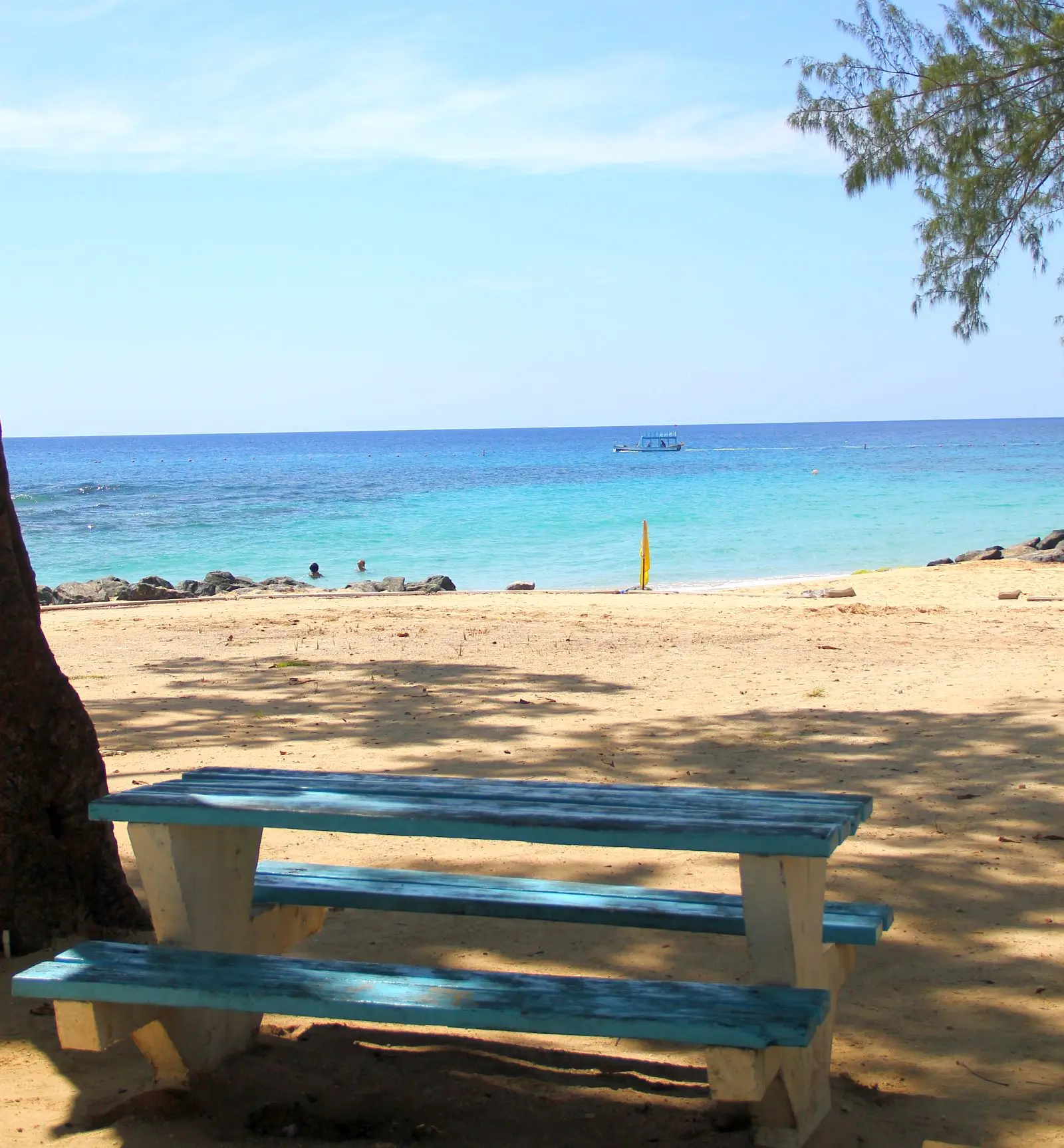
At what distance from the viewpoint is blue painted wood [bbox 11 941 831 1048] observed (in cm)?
215

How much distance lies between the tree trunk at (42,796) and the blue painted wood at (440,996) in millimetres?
936

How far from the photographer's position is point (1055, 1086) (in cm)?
268

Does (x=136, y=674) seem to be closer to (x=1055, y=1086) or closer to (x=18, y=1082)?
(x=18, y=1082)

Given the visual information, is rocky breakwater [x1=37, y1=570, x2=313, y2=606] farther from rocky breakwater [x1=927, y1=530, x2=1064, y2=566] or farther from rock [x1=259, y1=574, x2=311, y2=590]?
rocky breakwater [x1=927, y1=530, x2=1064, y2=566]

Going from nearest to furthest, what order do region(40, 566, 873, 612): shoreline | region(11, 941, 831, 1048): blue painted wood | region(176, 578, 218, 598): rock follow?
1. region(11, 941, 831, 1048): blue painted wood
2. region(40, 566, 873, 612): shoreline
3. region(176, 578, 218, 598): rock

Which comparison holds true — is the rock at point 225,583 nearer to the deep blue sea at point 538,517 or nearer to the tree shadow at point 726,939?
the deep blue sea at point 538,517

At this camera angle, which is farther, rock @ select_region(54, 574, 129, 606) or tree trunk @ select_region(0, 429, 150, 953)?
rock @ select_region(54, 574, 129, 606)

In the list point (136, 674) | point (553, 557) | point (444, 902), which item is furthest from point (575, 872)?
point (553, 557)

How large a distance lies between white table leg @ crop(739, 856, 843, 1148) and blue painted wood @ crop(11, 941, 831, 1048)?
0.08 m

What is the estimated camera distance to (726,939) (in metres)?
3.68

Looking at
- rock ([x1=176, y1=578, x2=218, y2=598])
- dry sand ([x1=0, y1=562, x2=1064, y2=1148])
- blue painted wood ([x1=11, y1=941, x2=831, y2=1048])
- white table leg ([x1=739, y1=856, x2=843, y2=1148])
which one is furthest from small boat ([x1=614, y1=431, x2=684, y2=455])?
blue painted wood ([x1=11, y1=941, x2=831, y2=1048])

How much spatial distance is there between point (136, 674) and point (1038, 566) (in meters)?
15.5

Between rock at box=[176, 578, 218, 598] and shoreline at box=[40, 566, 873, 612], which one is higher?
shoreline at box=[40, 566, 873, 612]

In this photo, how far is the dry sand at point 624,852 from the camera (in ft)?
8.63
